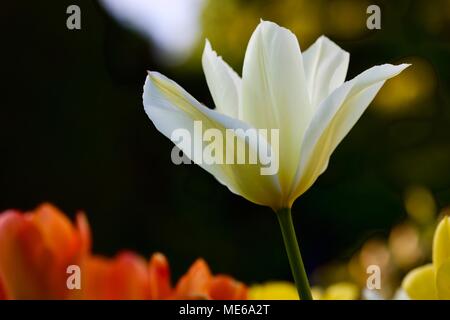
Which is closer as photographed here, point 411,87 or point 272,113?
point 272,113

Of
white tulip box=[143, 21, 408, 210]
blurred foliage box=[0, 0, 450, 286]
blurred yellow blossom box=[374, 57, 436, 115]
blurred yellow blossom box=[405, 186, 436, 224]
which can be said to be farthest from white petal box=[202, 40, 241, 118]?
blurred yellow blossom box=[374, 57, 436, 115]

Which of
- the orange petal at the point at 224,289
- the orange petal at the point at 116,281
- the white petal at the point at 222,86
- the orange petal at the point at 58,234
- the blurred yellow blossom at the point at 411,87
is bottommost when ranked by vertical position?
the orange petal at the point at 224,289

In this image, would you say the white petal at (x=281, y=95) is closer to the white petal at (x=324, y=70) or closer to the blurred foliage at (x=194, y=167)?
the white petal at (x=324, y=70)

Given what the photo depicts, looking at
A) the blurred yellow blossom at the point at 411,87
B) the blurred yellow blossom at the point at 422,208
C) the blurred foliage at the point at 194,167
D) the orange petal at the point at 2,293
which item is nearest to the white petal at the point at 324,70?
the orange petal at the point at 2,293

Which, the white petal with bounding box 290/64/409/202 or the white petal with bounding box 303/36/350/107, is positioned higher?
the white petal with bounding box 303/36/350/107

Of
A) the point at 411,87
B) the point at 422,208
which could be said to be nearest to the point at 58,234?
the point at 422,208

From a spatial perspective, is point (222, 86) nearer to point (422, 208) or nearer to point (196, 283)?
point (196, 283)

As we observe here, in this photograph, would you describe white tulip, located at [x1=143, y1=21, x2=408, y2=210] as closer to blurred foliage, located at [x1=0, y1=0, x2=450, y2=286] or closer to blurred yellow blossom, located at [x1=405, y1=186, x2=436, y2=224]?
blurred yellow blossom, located at [x1=405, y1=186, x2=436, y2=224]

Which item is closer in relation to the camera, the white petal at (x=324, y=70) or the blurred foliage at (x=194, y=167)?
the white petal at (x=324, y=70)
